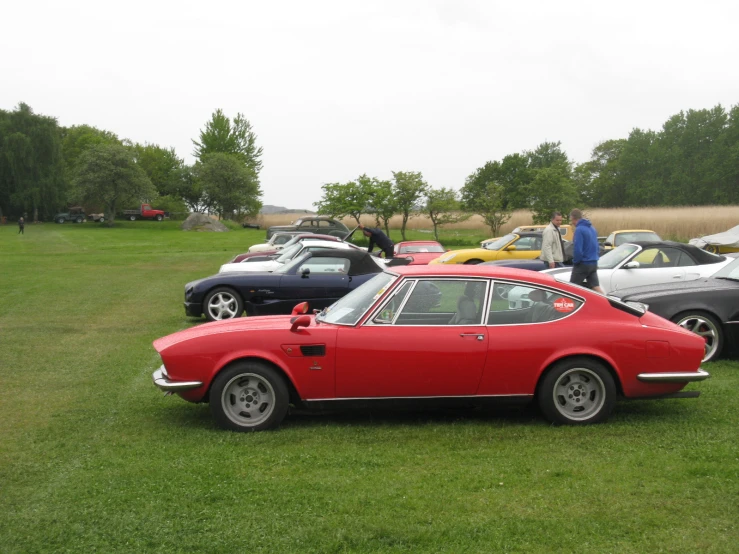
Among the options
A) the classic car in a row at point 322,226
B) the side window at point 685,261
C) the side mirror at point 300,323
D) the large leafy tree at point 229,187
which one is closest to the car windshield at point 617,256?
the side window at point 685,261

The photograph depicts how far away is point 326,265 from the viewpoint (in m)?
12.7

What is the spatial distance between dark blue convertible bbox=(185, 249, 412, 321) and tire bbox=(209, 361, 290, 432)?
6.06m

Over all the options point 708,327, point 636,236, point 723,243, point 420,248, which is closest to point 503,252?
point 420,248

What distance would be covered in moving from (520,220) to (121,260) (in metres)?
27.2

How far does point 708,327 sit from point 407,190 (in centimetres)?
3307

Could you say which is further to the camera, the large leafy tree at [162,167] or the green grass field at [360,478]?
the large leafy tree at [162,167]

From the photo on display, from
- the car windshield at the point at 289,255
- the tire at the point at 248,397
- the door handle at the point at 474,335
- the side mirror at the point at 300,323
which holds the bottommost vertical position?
the tire at the point at 248,397

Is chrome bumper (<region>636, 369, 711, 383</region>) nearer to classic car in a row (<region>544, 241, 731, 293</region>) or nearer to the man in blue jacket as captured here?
the man in blue jacket

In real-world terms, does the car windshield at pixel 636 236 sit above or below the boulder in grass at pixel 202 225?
above

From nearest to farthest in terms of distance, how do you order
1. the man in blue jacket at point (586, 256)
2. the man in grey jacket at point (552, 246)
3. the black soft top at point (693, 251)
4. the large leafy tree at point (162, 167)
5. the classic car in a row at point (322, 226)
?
1. the man in blue jacket at point (586, 256)
2. the black soft top at point (693, 251)
3. the man in grey jacket at point (552, 246)
4. the classic car in a row at point (322, 226)
5. the large leafy tree at point (162, 167)

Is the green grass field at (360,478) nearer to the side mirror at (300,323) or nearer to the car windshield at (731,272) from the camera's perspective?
the side mirror at (300,323)

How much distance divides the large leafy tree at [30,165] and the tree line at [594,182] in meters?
45.6

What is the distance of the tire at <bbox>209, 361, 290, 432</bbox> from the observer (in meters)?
6.08

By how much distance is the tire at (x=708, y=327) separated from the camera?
27.9ft
